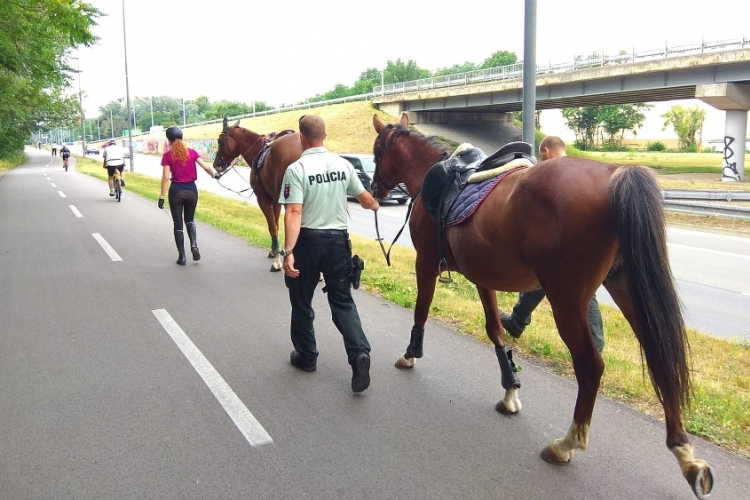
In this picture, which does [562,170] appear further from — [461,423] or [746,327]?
[746,327]

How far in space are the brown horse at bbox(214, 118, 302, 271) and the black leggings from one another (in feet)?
3.29

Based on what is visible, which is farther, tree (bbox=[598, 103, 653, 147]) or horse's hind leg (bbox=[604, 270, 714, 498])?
tree (bbox=[598, 103, 653, 147])

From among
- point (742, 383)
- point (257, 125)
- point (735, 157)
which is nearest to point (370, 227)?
point (742, 383)

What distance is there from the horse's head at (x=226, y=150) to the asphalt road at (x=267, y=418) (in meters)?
4.17

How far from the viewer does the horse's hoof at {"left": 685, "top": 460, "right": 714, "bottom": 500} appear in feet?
10.3

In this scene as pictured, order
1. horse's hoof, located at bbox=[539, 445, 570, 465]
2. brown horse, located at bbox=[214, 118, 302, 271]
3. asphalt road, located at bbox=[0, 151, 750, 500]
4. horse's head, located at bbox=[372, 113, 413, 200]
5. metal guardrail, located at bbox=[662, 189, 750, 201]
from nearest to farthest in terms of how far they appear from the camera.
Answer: asphalt road, located at bbox=[0, 151, 750, 500] < horse's hoof, located at bbox=[539, 445, 570, 465] < horse's head, located at bbox=[372, 113, 413, 200] < brown horse, located at bbox=[214, 118, 302, 271] < metal guardrail, located at bbox=[662, 189, 750, 201]

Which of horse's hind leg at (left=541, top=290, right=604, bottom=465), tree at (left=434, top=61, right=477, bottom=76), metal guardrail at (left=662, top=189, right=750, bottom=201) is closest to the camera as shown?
horse's hind leg at (left=541, top=290, right=604, bottom=465)

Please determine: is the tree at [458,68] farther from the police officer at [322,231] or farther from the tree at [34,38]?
the police officer at [322,231]

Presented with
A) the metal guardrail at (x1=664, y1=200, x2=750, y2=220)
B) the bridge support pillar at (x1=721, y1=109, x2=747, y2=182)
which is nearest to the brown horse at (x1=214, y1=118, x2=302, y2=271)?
the metal guardrail at (x1=664, y1=200, x2=750, y2=220)

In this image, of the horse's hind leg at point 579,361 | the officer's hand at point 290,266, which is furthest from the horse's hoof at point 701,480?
the officer's hand at point 290,266

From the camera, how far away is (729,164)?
3084 cm

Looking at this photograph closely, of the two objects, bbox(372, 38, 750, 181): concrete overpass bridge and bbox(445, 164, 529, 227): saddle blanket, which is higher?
bbox(372, 38, 750, 181): concrete overpass bridge

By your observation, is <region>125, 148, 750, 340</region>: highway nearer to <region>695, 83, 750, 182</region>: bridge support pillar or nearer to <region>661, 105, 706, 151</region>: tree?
<region>695, 83, 750, 182</region>: bridge support pillar

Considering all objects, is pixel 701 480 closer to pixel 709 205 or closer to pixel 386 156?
pixel 386 156
